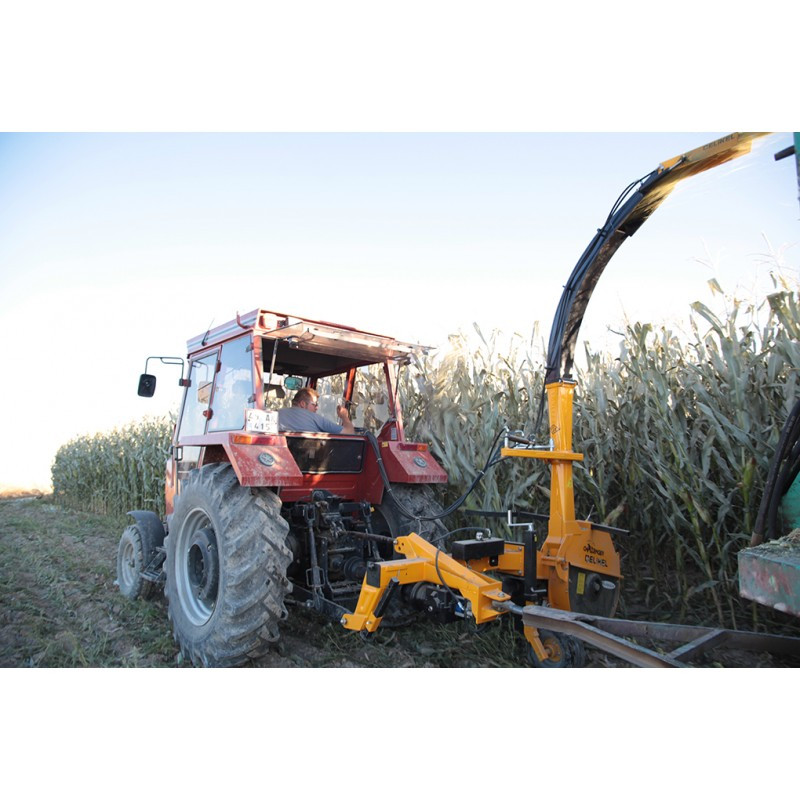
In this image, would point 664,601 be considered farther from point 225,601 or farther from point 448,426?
point 225,601

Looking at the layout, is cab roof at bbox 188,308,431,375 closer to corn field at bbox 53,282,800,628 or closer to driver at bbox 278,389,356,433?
driver at bbox 278,389,356,433

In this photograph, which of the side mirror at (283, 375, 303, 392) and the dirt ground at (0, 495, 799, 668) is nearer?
the dirt ground at (0, 495, 799, 668)

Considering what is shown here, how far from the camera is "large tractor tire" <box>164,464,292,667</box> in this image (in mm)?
3076

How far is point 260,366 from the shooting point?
12.1 feet

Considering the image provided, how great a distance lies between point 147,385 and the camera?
474 centimetres

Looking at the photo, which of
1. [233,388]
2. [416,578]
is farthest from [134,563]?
[416,578]

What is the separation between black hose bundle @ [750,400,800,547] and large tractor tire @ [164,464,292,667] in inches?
102

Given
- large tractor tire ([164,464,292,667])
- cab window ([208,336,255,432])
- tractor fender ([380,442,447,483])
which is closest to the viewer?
large tractor tire ([164,464,292,667])

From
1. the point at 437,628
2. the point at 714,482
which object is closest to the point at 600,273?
the point at 714,482

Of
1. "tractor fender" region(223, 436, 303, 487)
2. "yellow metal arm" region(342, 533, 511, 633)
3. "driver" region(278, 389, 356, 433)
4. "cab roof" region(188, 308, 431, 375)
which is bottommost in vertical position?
"yellow metal arm" region(342, 533, 511, 633)

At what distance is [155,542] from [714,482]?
4561 millimetres

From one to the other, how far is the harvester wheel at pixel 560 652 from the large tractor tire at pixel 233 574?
A: 1432 mm

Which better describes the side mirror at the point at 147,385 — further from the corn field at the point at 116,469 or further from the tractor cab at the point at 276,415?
the corn field at the point at 116,469

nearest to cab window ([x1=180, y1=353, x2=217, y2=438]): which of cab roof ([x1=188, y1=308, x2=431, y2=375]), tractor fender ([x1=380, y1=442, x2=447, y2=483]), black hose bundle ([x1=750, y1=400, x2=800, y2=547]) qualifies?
cab roof ([x1=188, y1=308, x2=431, y2=375])
